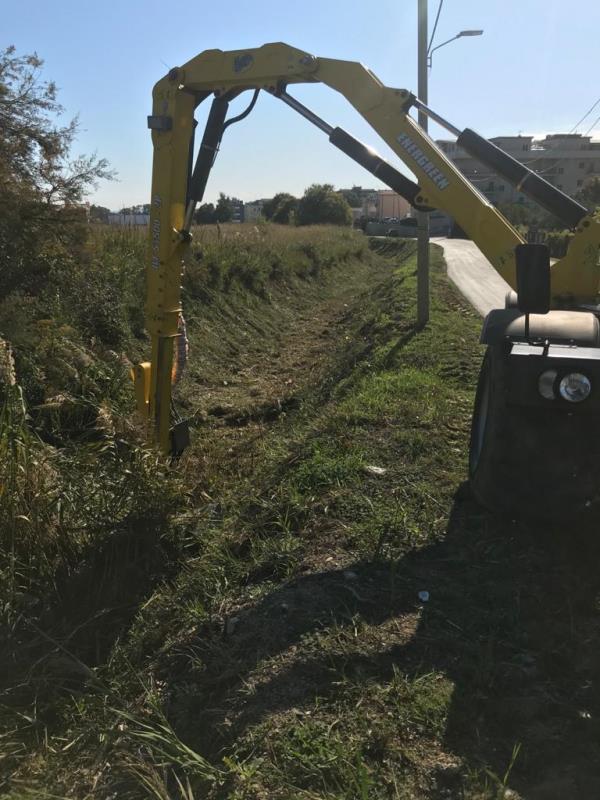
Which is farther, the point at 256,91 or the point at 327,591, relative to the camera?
the point at 256,91

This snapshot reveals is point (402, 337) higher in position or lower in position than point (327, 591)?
higher

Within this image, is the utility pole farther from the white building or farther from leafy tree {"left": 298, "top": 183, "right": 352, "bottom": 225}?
leafy tree {"left": 298, "top": 183, "right": 352, "bottom": 225}

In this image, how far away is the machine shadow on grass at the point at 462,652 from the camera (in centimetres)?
240

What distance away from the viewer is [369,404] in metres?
6.58

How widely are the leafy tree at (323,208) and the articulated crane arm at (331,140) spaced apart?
40.4 meters

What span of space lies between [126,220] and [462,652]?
39.0 feet

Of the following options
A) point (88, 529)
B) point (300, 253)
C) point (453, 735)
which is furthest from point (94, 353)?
point (300, 253)

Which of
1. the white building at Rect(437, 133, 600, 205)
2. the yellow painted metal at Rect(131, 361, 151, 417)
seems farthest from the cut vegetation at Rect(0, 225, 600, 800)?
the white building at Rect(437, 133, 600, 205)

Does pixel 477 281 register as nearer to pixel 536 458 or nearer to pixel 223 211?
pixel 536 458

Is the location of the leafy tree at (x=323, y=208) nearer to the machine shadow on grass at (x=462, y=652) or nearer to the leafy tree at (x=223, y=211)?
the leafy tree at (x=223, y=211)

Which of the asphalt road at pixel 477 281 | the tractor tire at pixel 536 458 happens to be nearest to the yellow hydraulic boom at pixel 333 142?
the tractor tire at pixel 536 458

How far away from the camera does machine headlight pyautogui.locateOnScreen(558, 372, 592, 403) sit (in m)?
2.99

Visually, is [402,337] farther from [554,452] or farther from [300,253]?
[300,253]

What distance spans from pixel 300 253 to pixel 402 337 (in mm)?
10977
